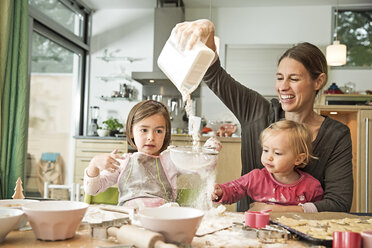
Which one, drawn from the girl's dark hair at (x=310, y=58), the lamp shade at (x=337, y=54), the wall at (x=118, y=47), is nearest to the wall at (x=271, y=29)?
the wall at (x=118, y=47)

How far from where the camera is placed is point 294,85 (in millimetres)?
A: 1582

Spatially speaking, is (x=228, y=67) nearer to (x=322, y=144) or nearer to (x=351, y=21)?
(x=351, y=21)

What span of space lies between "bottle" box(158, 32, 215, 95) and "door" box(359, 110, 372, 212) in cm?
380

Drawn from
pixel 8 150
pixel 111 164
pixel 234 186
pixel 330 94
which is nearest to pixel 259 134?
pixel 234 186

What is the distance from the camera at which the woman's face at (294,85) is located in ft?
5.20

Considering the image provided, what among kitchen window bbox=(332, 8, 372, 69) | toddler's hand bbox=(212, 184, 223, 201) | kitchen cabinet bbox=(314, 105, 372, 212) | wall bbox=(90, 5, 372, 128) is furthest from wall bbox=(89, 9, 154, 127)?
toddler's hand bbox=(212, 184, 223, 201)

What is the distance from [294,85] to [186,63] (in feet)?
2.16

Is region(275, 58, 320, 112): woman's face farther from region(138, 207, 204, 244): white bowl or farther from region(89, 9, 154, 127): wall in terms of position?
region(89, 9, 154, 127): wall

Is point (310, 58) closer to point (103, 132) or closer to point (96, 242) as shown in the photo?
point (96, 242)

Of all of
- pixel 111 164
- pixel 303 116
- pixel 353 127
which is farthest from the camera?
pixel 353 127

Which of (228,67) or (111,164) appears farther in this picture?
(228,67)

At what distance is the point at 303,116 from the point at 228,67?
12.4ft

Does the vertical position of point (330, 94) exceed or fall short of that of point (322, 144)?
it exceeds it

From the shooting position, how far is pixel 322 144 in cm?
156
